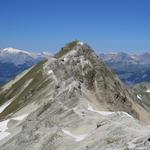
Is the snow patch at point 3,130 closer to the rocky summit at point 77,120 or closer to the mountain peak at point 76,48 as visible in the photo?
the rocky summit at point 77,120

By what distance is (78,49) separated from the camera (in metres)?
119

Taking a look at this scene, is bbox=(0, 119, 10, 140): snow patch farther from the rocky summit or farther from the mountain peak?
the mountain peak

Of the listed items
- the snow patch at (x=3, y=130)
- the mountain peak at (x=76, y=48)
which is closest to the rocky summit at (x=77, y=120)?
the snow patch at (x=3, y=130)

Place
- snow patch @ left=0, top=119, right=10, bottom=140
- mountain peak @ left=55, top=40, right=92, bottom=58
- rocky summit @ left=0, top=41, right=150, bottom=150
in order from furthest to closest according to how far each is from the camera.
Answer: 1. mountain peak @ left=55, top=40, right=92, bottom=58
2. snow patch @ left=0, top=119, right=10, bottom=140
3. rocky summit @ left=0, top=41, right=150, bottom=150

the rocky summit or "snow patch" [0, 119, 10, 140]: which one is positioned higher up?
the rocky summit

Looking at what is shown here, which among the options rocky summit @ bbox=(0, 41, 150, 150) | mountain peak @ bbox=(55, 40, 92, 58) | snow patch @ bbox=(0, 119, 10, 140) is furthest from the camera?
mountain peak @ bbox=(55, 40, 92, 58)

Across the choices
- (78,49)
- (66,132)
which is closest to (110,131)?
(66,132)

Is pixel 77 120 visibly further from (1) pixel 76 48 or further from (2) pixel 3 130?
(1) pixel 76 48

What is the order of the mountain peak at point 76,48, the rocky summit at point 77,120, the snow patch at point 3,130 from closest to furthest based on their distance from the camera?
the rocky summit at point 77,120, the snow patch at point 3,130, the mountain peak at point 76,48

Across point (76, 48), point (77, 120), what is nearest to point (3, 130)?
point (77, 120)

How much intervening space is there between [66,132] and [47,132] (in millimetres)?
3105

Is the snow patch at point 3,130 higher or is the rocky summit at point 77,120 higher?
the rocky summit at point 77,120

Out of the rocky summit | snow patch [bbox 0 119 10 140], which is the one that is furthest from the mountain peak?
snow patch [bbox 0 119 10 140]

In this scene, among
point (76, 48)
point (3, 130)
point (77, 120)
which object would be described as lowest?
point (3, 130)
